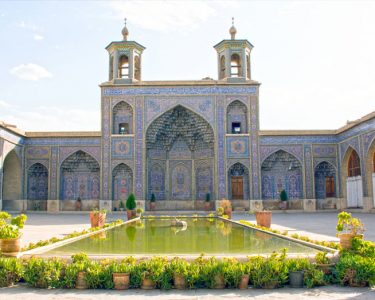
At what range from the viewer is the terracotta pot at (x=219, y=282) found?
4258mm

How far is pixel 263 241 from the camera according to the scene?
7176 millimetres

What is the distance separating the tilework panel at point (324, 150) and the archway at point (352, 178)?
731 mm

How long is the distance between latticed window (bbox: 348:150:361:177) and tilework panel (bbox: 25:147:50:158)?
43.5 feet

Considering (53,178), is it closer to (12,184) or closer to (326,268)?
(12,184)

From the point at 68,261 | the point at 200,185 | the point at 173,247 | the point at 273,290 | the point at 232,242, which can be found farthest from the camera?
the point at 200,185

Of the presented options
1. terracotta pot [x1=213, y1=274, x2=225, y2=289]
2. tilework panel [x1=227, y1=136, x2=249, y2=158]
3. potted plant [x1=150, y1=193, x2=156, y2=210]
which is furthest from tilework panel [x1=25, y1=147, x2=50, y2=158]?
terracotta pot [x1=213, y1=274, x2=225, y2=289]

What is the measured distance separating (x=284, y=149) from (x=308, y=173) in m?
1.47

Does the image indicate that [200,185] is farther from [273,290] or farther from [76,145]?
[273,290]

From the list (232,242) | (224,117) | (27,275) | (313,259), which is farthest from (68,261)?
(224,117)

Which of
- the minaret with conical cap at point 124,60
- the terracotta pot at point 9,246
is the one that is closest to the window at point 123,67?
the minaret with conical cap at point 124,60

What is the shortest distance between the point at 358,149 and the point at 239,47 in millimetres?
6771

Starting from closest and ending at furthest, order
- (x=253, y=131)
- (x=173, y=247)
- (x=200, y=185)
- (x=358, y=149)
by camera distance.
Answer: (x=173, y=247)
(x=358, y=149)
(x=253, y=131)
(x=200, y=185)

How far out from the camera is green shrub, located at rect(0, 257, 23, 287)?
438 cm

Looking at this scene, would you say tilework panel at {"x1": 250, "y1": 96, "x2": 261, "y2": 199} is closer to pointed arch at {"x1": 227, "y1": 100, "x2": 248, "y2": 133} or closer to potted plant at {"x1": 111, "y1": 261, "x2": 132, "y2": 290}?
pointed arch at {"x1": 227, "y1": 100, "x2": 248, "y2": 133}
